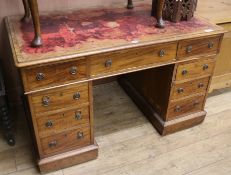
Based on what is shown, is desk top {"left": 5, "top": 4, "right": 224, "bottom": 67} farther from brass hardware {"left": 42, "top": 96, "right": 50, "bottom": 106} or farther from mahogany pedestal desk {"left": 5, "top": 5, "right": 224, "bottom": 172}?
brass hardware {"left": 42, "top": 96, "right": 50, "bottom": 106}

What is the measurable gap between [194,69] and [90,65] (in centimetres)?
70

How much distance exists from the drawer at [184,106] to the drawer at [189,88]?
5 centimetres

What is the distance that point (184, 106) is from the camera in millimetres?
1765

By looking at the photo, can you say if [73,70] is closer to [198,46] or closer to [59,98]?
[59,98]

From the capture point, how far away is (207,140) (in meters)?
1.79

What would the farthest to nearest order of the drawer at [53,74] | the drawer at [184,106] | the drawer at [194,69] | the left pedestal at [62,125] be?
the drawer at [184,106], the drawer at [194,69], the left pedestal at [62,125], the drawer at [53,74]

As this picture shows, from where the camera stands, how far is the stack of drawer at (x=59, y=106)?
1.20m

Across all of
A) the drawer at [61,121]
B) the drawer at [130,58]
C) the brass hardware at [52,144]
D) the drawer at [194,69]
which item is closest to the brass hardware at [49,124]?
the drawer at [61,121]

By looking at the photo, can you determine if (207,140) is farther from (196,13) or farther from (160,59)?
(196,13)

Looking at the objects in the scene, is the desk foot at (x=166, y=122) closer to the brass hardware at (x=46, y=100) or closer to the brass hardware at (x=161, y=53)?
the brass hardware at (x=161, y=53)

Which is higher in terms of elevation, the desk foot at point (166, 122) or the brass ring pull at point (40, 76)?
the brass ring pull at point (40, 76)

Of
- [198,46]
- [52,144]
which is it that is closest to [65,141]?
[52,144]

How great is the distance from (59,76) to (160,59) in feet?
1.84

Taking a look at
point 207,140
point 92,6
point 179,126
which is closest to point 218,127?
point 207,140
